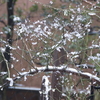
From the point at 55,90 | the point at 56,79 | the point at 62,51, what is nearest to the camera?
the point at 55,90

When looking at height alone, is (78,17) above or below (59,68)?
above

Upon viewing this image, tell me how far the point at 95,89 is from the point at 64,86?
1.01 m

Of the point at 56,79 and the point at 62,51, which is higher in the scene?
the point at 62,51

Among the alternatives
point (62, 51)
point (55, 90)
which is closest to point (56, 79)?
point (55, 90)

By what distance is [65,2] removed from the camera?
15.9 ft

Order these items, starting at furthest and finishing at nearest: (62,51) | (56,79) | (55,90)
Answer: (62,51) < (56,79) < (55,90)

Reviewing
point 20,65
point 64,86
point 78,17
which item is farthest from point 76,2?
point 64,86

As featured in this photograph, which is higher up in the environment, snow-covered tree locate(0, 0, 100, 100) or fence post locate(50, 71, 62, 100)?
snow-covered tree locate(0, 0, 100, 100)

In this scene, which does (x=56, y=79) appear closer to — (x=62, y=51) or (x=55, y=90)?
(x=55, y=90)

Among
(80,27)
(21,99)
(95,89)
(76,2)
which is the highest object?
(76,2)

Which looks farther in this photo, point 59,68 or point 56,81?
point 56,81

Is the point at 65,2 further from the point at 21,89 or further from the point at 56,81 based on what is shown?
the point at 56,81

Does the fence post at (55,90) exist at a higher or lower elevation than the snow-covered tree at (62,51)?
lower

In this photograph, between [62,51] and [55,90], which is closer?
[55,90]
